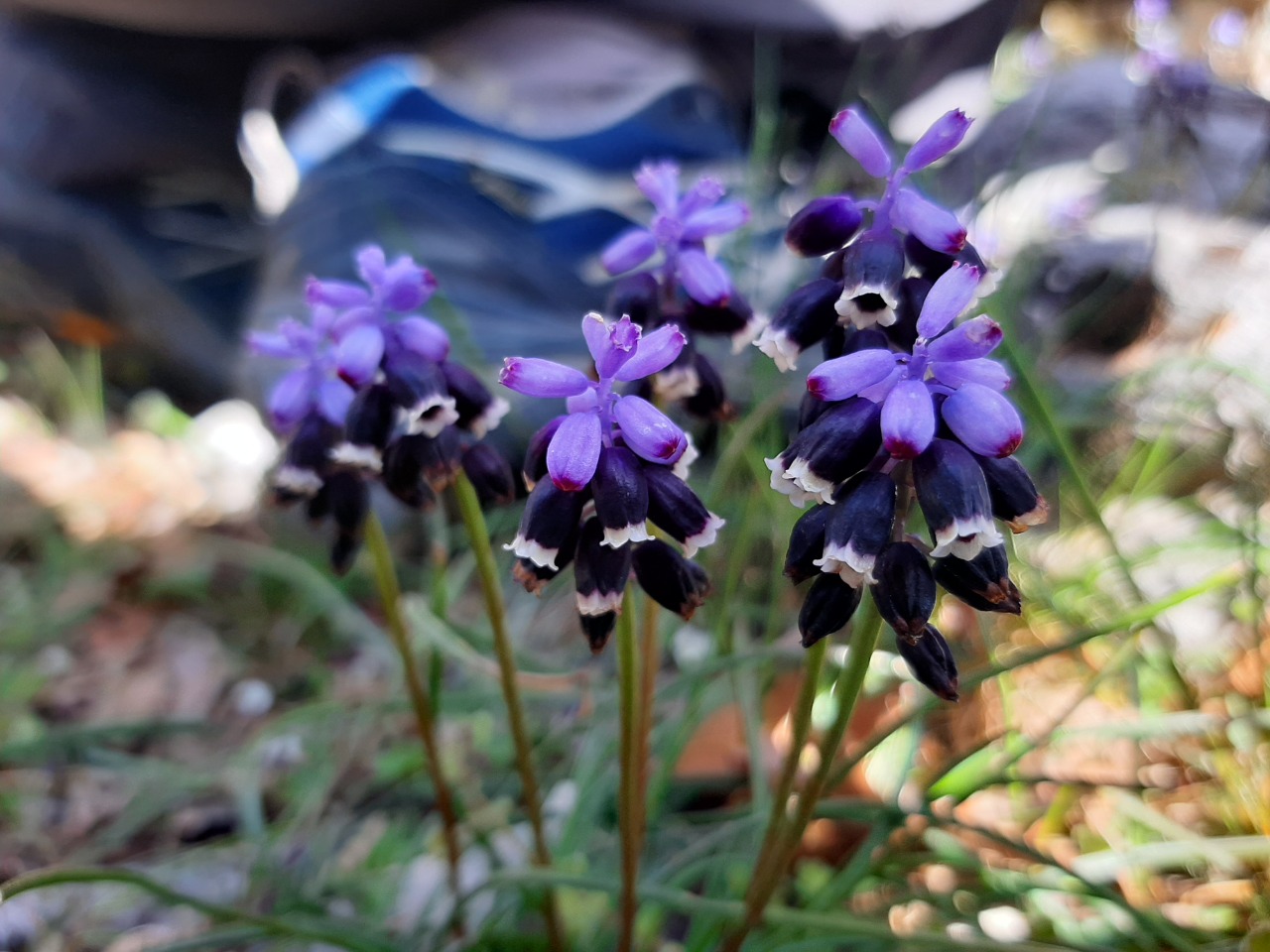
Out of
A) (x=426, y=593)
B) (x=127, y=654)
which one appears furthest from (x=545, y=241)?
(x=127, y=654)

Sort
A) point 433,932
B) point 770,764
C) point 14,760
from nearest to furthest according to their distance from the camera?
point 433,932 → point 770,764 → point 14,760

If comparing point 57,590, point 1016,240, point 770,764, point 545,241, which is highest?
point 545,241

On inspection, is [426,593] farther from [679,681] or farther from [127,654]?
[679,681]

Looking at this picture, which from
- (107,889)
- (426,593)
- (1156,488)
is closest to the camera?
(107,889)

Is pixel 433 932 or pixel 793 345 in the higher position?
pixel 793 345

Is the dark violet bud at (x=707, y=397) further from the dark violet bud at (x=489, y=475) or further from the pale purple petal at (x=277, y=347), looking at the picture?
the pale purple petal at (x=277, y=347)

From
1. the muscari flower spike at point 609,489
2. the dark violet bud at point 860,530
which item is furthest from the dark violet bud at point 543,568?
the dark violet bud at point 860,530

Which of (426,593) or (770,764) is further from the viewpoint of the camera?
(426,593)
